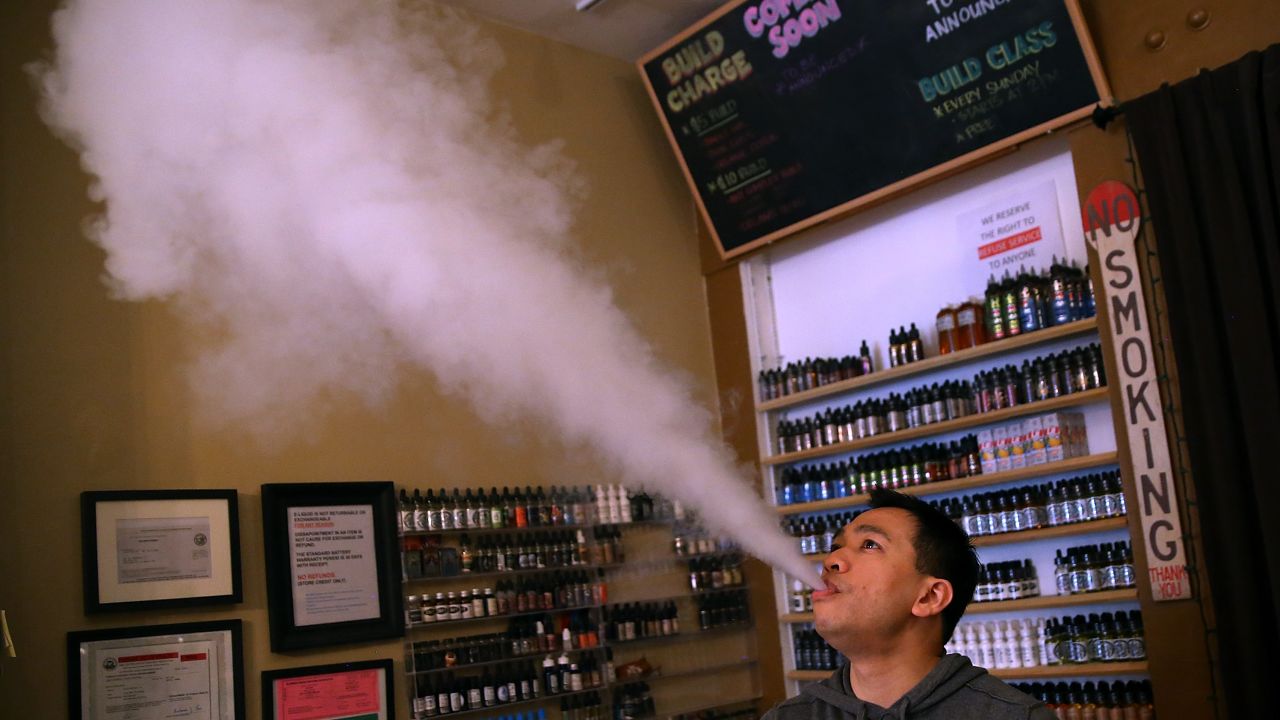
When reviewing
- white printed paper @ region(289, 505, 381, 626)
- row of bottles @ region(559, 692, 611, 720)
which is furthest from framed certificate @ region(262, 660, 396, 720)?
row of bottles @ region(559, 692, 611, 720)

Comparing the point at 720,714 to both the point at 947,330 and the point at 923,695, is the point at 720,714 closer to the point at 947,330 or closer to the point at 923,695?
the point at 947,330

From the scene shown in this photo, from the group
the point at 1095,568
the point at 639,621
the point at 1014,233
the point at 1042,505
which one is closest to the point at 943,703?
the point at 1095,568

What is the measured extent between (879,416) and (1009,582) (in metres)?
0.82

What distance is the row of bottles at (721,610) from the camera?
5.04 metres

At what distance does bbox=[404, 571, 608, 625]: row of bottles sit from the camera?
13.8 ft

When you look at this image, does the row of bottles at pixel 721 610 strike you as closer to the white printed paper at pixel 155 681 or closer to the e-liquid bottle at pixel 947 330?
the e-liquid bottle at pixel 947 330

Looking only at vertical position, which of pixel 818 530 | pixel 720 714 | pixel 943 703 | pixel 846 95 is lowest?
pixel 720 714

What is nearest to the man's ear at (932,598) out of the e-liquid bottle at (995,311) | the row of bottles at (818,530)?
the e-liquid bottle at (995,311)

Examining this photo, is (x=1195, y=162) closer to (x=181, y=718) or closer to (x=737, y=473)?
(x=737, y=473)

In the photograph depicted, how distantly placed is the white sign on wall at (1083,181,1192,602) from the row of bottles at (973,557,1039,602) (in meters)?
0.57

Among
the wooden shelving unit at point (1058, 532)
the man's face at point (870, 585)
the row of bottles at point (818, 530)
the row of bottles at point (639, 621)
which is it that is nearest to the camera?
the man's face at point (870, 585)

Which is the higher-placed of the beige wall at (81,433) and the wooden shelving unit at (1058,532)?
the beige wall at (81,433)

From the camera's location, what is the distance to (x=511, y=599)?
4391 mm

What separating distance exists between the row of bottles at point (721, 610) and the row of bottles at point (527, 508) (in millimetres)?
410
